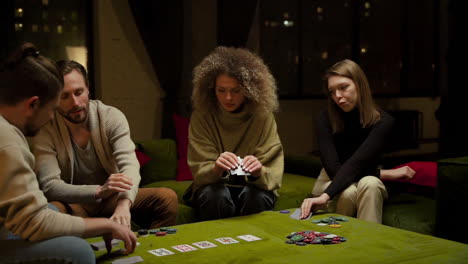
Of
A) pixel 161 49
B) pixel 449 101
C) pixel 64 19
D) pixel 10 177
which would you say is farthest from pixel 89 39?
pixel 10 177

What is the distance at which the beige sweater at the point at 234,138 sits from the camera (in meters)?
3.13

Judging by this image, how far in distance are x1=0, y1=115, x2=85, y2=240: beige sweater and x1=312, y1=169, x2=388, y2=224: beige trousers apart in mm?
1795

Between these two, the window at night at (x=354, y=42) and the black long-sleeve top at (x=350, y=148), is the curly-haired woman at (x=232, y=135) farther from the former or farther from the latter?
the window at night at (x=354, y=42)

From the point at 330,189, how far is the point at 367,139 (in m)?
0.39

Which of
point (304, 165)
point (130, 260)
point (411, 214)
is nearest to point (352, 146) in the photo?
point (411, 214)

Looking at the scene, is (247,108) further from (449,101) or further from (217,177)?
(449,101)

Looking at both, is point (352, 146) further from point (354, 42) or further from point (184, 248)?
point (354, 42)

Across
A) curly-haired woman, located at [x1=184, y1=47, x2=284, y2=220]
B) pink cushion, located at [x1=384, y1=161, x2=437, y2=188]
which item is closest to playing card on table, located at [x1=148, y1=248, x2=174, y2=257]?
curly-haired woman, located at [x1=184, y1=47, x2=284, y2=220]

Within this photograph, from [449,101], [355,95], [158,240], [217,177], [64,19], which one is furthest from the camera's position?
[64,19]

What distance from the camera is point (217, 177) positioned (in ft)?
9.70

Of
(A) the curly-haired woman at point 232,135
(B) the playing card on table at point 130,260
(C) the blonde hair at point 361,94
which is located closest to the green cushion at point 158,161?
(A) the curly-haired woman at point 232,135

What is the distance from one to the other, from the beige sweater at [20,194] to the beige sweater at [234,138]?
1503 mm

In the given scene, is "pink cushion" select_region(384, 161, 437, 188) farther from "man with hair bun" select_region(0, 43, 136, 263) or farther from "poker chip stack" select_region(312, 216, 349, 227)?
"man with hair bun" select_region(0, 43, 136, 263)

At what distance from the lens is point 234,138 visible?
10.5ft
